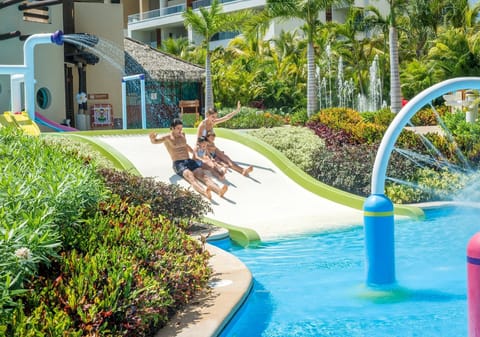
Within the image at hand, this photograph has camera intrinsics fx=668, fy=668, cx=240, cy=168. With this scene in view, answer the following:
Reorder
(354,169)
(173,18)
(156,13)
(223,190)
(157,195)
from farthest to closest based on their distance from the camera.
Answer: (156,13), (173,18), (354,169), (223,190), (157,195)

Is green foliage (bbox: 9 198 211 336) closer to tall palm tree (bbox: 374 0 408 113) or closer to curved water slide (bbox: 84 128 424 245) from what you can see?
curved water slide (bbox: 84 128 424 245)

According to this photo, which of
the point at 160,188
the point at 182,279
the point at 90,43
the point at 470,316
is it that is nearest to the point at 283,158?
the point at 160,188

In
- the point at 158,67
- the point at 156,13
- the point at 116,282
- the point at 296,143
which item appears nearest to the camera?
the point at 116,282

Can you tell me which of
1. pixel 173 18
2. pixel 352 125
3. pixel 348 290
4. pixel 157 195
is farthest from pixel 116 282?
pixel 173 18

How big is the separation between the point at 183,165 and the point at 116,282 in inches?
329

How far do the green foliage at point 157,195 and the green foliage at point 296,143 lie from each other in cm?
551

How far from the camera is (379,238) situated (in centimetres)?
647

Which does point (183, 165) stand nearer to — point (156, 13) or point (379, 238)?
point (379, 238)

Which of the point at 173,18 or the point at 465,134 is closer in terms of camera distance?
the point at 465,134

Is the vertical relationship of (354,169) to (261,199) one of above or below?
Result: above

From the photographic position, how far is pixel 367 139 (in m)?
15.6

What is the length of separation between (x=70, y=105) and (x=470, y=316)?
2584cm

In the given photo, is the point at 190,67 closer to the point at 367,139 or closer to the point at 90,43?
Result: the point at 90,43

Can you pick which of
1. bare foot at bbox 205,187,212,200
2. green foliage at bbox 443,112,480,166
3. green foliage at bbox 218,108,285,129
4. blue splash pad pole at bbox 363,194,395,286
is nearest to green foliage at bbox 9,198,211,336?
blue splash pad pole at bbox 363,194,395,286
